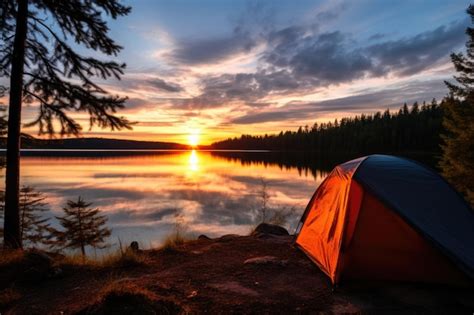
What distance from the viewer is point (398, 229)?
5188mm

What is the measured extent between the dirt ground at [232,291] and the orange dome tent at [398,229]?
26 centimetres

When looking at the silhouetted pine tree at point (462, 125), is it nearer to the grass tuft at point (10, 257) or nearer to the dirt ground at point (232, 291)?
the dirt ground at point (232, 291)

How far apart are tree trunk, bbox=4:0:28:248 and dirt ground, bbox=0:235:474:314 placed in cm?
253

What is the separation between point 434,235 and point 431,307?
1.10 m

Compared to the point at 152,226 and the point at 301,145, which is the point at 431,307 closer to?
the point at 152,226

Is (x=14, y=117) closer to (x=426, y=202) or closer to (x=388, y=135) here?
(x=426, y=202)

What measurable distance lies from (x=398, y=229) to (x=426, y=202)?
0.69m

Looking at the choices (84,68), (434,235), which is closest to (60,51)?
(84,68)

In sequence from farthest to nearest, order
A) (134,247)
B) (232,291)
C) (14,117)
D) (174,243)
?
(174,243), (134,247), (14,117), (232,291)

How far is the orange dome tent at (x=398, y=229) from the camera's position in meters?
4.89

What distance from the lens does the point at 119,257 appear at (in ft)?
20.9

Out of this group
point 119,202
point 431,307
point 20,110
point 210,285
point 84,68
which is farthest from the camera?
point 119,202

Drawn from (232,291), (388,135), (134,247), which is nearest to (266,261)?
(232,291)

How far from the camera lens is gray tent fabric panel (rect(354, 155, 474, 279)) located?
15.8 feet
